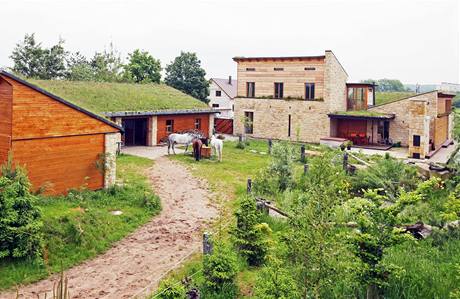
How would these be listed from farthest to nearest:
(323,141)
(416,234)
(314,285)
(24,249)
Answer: (323,141) → (416,234) → (24,249) → (314,285)

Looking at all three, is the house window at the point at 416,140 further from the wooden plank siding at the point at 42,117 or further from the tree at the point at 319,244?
the tree at the point at 319,244

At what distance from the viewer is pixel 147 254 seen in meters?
12.8

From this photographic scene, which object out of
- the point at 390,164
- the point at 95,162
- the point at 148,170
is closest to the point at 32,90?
the point at 95,162

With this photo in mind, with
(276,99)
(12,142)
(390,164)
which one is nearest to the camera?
(12,142)

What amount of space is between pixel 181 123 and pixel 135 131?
137 inches

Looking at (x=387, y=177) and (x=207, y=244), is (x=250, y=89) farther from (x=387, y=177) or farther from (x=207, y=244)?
(x=207, y=244)

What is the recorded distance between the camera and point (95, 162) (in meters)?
17.8

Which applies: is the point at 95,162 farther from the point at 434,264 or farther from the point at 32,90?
the point at 434,264

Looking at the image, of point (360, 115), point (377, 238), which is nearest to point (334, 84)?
point (360, 115)

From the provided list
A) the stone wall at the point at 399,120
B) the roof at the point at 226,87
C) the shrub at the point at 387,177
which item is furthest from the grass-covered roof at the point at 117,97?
the roof at the point at 226,87

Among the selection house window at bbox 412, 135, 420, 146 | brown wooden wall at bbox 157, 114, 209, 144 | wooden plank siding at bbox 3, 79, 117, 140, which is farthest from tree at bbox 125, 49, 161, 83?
wooden plank siding at bbox 3, 79, 117, 140

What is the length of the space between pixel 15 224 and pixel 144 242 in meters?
3.68

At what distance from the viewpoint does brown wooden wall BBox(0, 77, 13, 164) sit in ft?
48.5

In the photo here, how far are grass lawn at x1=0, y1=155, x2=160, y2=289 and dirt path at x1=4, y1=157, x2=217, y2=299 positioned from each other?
344mm
